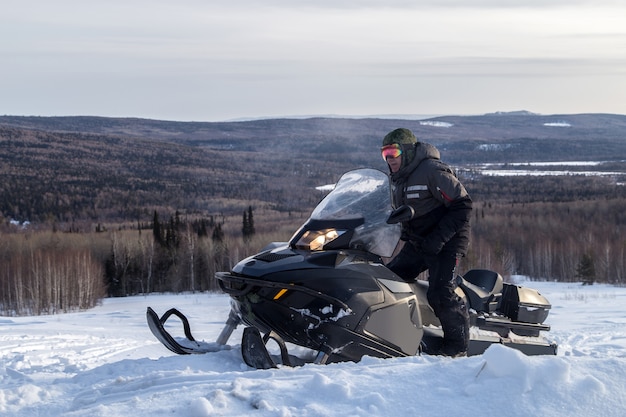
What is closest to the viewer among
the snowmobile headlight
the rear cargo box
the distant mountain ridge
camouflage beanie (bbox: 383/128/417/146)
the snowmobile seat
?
the snowmobile headlight

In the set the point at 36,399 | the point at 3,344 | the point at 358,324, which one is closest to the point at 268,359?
the point at 358,324

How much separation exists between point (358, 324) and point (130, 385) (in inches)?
73.3

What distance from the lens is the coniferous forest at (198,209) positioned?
58562 mm

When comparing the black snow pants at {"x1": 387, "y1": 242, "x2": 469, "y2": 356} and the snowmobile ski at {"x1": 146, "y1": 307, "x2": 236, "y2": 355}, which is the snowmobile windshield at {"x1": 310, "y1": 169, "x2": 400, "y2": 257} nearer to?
the black snow pants at {"x1": 387, "y1": 242, "x2": 469, "y2": 356}

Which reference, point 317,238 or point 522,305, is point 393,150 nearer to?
point 317,238

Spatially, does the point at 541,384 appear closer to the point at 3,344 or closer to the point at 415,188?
the point at 415,188

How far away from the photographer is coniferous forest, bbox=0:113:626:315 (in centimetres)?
5856

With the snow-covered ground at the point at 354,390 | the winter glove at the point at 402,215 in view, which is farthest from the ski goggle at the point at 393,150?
the snow-covered ground at the point at 354,390

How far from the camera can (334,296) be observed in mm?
5727

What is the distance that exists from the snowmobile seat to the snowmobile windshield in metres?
1.00

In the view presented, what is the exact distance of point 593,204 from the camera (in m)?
96.9

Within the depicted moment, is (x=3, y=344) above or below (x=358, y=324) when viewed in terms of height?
below

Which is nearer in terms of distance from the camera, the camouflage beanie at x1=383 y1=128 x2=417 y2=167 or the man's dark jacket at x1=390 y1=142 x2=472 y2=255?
the man's dark jacket at x1=390 y1=142 x2=472 y2=255

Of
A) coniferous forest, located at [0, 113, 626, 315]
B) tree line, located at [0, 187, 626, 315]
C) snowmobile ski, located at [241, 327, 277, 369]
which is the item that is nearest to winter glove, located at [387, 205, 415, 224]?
snowmobile ski, located at [241, 327, 277, 369]
